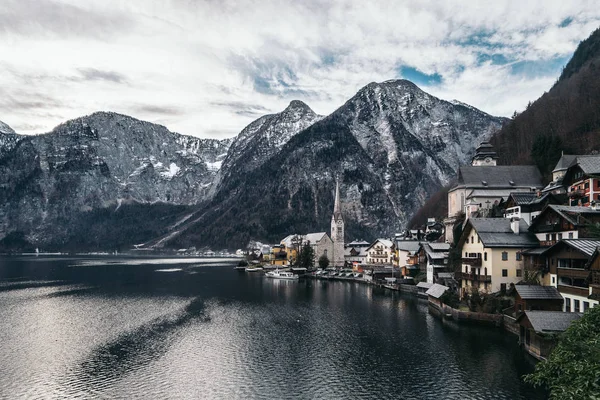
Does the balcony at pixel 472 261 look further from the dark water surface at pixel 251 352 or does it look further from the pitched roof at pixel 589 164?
the pitched roof at pixel 589 164

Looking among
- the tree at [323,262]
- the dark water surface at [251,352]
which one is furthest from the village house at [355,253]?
the dark water surface at [251,352]

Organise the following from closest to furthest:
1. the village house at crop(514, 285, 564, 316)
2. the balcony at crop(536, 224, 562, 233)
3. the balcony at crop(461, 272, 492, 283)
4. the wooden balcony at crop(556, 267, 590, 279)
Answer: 1. the wooden balcony at crop(556, 267, 590, 279)
2. the village house at crop(514, 285, 564, 316)
3. the balcony at crop(536, 224, 562, 233)
4. the balcony at crop(461, 272, 492, 283)

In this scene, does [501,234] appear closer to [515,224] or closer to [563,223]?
[515,224]

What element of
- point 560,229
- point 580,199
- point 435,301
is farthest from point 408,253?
point 560,229

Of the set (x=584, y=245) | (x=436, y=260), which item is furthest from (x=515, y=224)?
(x=436, y=260)

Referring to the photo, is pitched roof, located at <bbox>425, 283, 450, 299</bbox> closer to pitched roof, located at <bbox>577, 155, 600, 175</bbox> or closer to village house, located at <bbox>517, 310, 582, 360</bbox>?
village house, located at <bbox>517, 310, 582, 360</bbox>

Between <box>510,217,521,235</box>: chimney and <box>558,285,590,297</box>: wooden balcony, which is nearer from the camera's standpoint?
<box>558,285,590,297</box>: wooden balcony

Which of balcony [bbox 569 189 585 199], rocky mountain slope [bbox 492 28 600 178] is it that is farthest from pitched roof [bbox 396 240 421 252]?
balcony [bbox 569 189 585 199]
